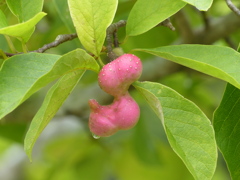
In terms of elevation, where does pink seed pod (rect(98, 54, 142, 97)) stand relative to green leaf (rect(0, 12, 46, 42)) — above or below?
below

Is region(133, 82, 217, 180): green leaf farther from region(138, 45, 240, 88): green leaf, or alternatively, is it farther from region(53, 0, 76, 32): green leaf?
region(53, 0, 76, 32): green leaf

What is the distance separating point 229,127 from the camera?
2.99 ft

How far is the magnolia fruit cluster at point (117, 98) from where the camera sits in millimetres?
794

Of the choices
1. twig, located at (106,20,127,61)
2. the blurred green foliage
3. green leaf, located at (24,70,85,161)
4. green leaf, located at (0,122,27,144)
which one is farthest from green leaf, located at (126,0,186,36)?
green leaf, located at (0,122,27,144)

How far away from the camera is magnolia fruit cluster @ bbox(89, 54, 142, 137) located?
794mm

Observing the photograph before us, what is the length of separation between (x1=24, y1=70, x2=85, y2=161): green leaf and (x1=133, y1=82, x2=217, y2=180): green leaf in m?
0.12

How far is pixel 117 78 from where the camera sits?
2.62ft

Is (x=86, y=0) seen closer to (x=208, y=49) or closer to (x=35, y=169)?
(x=208, y=49)

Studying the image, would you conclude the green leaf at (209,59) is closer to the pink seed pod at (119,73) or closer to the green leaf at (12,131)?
the pink seed pod at (119,73)

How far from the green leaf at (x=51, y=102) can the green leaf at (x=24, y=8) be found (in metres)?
0.18

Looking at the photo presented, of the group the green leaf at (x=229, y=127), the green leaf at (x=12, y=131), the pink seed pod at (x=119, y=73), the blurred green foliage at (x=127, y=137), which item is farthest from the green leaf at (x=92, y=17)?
the green leaf at (x=12, y=131)

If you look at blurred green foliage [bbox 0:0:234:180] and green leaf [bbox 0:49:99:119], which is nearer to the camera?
green leaf [bbox 0:49:99:119]

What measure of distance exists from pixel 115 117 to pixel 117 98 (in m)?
0.03

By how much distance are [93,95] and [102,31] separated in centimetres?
84
